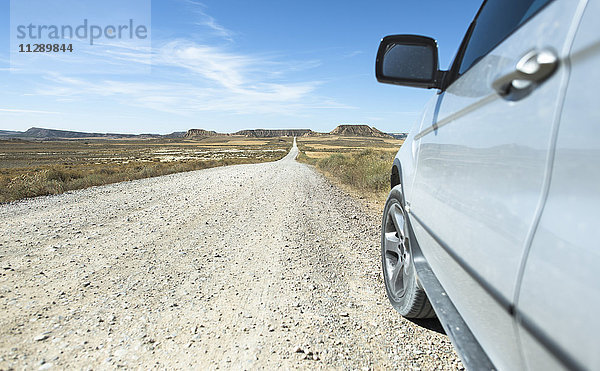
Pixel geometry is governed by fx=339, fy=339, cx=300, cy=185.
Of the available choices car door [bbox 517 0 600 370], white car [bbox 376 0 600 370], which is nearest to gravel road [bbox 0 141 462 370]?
white car [bbox 376 0 600 370]

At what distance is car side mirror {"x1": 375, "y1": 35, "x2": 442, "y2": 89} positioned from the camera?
2.05 metres

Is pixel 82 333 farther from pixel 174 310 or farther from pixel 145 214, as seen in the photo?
pixel 145 214

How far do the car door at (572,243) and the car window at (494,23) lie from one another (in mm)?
432

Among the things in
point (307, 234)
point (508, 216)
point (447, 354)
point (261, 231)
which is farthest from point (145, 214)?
point (508, 216)

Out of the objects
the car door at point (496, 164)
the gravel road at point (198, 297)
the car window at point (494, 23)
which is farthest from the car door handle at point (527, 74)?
the gravel road at point (198, 297)

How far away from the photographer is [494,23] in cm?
165

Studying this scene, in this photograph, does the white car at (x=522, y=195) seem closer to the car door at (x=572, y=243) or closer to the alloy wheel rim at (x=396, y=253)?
the car door at (x=572, y=243)

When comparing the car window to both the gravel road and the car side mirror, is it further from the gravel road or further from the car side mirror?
the gravel road

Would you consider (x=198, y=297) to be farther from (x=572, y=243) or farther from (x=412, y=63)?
(x=572, y=243)

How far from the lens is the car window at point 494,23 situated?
50.3 inches

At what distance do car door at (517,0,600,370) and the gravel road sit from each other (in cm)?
164

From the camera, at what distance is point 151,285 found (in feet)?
10.8

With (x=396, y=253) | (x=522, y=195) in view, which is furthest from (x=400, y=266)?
(x=522, y=195)

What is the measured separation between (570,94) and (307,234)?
4555 millimetres
